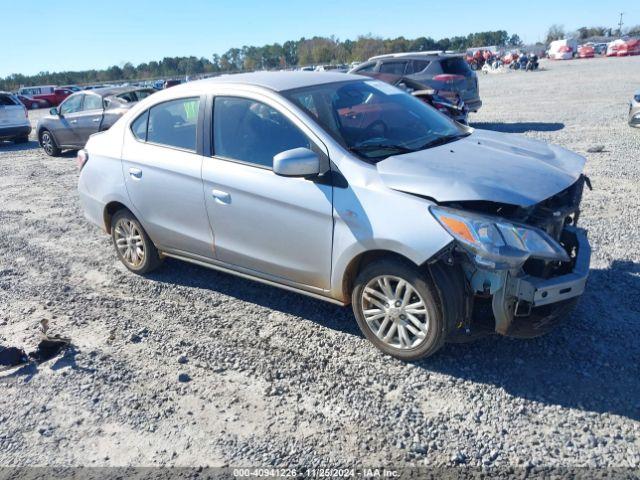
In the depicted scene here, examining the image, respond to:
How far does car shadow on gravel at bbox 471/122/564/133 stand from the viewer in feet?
42.2

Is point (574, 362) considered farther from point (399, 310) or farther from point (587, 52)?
point (587, 52)

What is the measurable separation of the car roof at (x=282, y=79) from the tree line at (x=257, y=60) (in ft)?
281

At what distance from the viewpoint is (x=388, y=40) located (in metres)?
107

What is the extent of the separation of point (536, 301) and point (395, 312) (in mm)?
872

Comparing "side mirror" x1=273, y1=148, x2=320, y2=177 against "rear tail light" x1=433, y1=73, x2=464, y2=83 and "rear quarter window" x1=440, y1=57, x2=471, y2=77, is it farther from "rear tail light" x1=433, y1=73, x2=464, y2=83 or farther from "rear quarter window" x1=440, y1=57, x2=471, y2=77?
"rear quarter window" x1=440, y1=57, x2=471, y2=77

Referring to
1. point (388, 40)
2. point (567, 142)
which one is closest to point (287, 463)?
point (567, 142)

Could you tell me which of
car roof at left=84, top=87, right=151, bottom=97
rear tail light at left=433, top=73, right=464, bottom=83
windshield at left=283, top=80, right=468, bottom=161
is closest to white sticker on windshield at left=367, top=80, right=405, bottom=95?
windshield at left=283, top=80, right=468, bottom=161

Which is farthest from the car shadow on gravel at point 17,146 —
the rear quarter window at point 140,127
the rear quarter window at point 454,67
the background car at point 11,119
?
the rear quarter window at point 140,127

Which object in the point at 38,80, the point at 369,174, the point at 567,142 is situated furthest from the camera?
the point at 38,80

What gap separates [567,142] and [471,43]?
13001 centimetres

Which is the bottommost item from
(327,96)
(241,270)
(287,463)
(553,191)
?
(287,463)

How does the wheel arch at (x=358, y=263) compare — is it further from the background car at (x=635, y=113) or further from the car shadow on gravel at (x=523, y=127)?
the car shadow on gravel at (x=523, y=127)

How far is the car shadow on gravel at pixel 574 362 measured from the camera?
130 inches

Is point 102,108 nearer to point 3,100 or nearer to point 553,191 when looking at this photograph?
point 3,100
